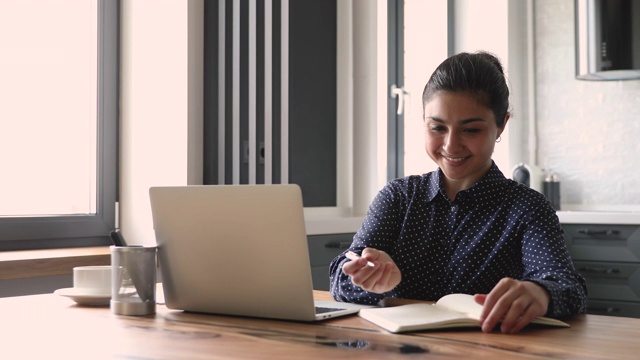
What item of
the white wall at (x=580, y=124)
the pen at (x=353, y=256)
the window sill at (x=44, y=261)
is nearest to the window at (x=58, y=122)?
the window sill at (x=44, y=261)

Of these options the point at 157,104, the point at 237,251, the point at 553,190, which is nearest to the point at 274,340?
the point at 237,251

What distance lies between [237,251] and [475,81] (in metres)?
0.74

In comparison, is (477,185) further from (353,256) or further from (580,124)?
(580,124)

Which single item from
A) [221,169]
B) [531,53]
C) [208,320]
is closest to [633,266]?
[531,53]

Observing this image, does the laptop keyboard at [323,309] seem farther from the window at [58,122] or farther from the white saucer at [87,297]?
the window at [58,122]

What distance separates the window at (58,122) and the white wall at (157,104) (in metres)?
0.07

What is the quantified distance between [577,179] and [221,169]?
2.20m

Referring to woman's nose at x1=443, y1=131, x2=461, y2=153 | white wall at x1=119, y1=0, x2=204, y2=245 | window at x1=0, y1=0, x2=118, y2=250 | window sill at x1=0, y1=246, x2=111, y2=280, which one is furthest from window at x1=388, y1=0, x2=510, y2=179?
woman's nose at x1=443, y1=131, x2=461, y2=153

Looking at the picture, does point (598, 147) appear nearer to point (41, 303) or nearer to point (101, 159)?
point (101, 159)

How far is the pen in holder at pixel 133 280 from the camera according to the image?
151cm

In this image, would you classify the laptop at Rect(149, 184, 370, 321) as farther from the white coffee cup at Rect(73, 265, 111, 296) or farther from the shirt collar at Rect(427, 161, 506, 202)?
the shirt collar at Rect(427, 161, 506, 202)

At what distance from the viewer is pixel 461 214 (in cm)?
188

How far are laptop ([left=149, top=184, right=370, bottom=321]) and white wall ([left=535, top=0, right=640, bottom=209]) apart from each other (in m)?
3.09

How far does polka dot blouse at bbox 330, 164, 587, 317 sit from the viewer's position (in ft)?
5.77
